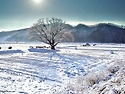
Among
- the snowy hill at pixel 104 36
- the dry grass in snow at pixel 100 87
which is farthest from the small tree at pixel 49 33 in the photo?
the snowy hill at pixel 104 36

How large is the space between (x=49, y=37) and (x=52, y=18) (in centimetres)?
634

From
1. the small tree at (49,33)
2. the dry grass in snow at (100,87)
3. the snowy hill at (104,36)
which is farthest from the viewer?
the snowy hill at (104,36)

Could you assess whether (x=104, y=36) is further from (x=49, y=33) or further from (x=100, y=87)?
(x=100, y=87)

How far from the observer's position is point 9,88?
6.63 meters

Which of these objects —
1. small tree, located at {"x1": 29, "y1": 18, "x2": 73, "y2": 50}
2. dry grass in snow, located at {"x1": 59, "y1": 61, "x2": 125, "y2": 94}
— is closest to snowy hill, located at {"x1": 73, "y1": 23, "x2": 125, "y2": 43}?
small tree, located at {"x1": 29, "y1": 18, "x2": 73, "y2": 50}

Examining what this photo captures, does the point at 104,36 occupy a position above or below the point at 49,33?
above

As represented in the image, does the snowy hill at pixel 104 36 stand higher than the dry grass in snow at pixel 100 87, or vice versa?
the snowy hill at pixel 104 36

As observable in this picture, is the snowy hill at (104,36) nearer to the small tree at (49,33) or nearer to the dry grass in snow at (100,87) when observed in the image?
the small tree at (49,33)

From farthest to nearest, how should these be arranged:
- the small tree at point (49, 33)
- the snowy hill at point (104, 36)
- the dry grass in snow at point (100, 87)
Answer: the snowy hill at point (104, 36), the small tree at point (49, 33), the dry grass in snow at point (100, 87)

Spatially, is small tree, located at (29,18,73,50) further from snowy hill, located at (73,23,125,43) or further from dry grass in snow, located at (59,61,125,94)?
snowy hill, located at (73,23,125,43)

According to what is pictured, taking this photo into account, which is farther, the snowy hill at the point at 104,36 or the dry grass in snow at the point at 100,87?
the snowy hill at the point at 104,36

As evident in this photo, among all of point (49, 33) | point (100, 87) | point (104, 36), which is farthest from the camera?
point (104, 36)

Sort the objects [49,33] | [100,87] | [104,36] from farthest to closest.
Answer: [104,36] < [49,33] < [100,87]

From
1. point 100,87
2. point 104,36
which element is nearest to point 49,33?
point 100,87
